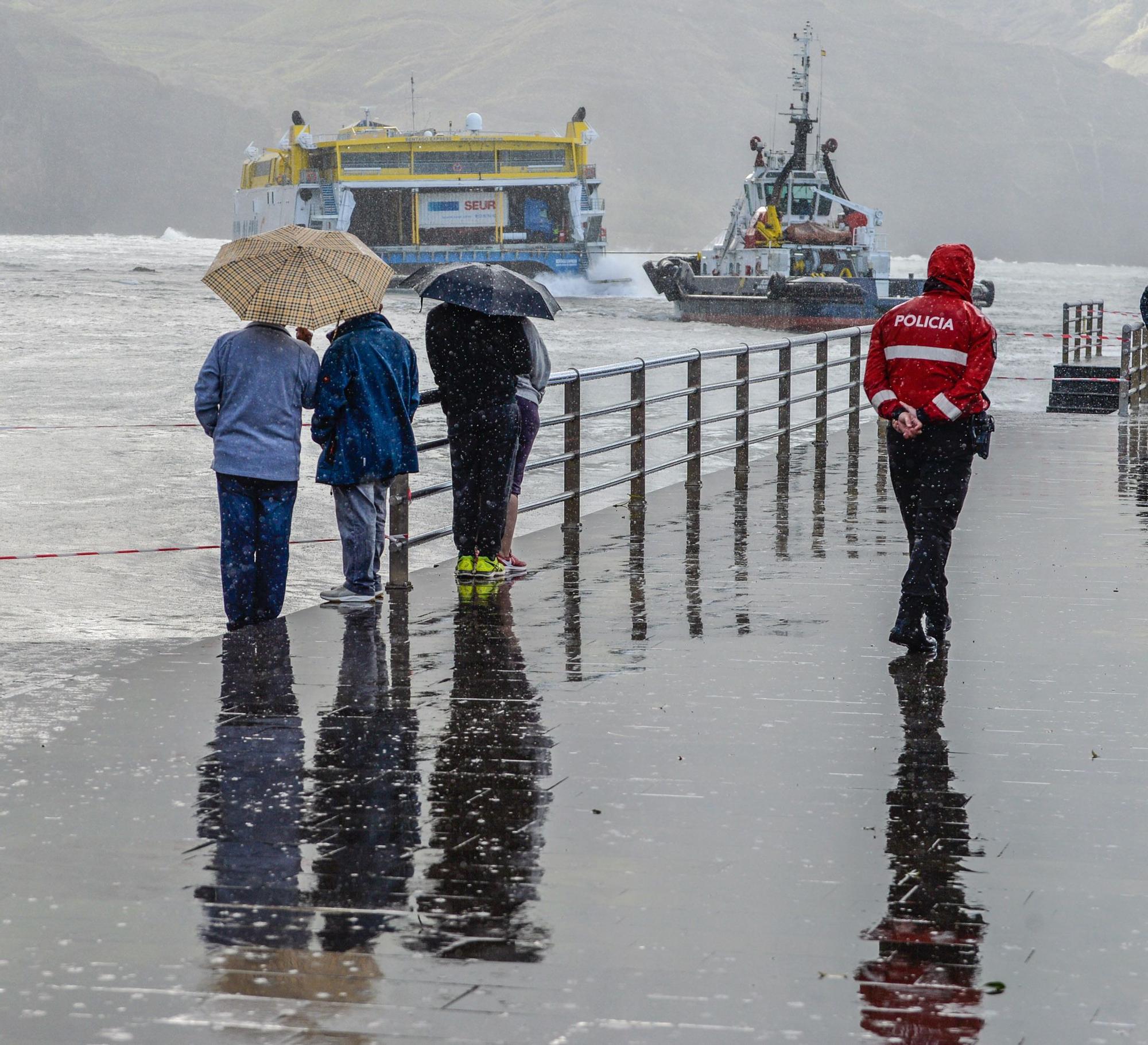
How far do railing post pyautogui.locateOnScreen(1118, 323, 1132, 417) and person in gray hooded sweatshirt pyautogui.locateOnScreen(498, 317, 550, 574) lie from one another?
10.6 m

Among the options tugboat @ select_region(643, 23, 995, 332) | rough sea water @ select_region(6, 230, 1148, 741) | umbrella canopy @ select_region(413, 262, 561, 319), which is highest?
tugboat @ select_region(643, 23, 995, 332)

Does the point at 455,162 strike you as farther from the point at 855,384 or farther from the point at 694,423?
the point at 694,423

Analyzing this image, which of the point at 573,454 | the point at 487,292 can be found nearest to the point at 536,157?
the point at 573,454

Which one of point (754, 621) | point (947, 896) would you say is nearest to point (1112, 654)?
point (754, 621)

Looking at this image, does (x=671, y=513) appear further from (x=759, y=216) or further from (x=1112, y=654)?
(x=759, y=216)

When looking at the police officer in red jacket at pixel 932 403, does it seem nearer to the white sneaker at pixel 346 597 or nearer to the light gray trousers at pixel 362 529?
the light gray trousers at pixel 362 529

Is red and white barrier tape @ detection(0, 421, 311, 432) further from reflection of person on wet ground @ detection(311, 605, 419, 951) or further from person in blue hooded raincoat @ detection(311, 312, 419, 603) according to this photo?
reflection of person on wet ground @ detection(311, 605, 419, 951)

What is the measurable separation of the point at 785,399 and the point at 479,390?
241 inches

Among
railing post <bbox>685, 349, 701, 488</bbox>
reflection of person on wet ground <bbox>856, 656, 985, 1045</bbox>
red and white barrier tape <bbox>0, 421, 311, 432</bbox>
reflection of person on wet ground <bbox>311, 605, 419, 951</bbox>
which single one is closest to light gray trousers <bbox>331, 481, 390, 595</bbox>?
reflection of person on wet ground <bbox>311, 605, 419, 951</bbox>

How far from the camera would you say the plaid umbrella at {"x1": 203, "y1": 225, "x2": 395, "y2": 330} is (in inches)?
272

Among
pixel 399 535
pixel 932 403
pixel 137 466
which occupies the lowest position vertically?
pixel 137 466

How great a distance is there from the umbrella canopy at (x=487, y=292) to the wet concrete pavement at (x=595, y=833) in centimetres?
132

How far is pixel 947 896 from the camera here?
388 cm

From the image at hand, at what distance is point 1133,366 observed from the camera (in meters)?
20.1
